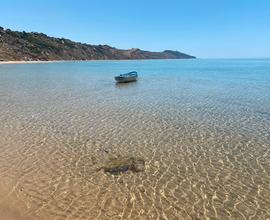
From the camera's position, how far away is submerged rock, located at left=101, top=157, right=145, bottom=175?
41.3 ft

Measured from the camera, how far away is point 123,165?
13.1 m

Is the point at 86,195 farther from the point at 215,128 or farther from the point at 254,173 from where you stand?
the point at 215,128

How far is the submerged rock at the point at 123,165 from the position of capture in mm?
12594

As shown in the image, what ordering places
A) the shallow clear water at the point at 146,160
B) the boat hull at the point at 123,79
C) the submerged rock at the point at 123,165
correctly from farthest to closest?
the boat hull at the point at 123,79
the submerged rock at the point at 123,165
the shallow clear water at the point at 146,160

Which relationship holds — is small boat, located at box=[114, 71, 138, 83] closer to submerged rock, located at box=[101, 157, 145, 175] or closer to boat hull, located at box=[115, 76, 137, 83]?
boat hull, located at box=[115, 76, 137, 83]

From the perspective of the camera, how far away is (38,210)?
9367 millimetres

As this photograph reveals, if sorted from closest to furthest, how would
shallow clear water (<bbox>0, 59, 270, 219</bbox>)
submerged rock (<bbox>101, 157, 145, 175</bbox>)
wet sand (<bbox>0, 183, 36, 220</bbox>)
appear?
wet sand (<bbox>0, 183, 36, 220</bbox>) → shallow clear water (<bbox>0, 59, 270, 219</bbox>) → submerged rock (<bbox>101, 157, 145, 175</bbox>)

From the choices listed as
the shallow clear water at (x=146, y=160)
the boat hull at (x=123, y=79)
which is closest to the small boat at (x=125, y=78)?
the boat hull at (x=123, y=79)

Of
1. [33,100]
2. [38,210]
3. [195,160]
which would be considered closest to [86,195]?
[38,210]

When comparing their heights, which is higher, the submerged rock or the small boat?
the submerged rock

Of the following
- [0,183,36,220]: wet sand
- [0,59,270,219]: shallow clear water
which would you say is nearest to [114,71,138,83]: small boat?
[0,59,270,219]: shallow clear water

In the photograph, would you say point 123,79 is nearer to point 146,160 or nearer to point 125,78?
point 125,78

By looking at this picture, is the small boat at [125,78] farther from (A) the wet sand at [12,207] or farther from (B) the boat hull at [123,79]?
(A) the wet sand at [12,207]

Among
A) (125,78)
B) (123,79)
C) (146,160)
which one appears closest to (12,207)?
(146,160)
